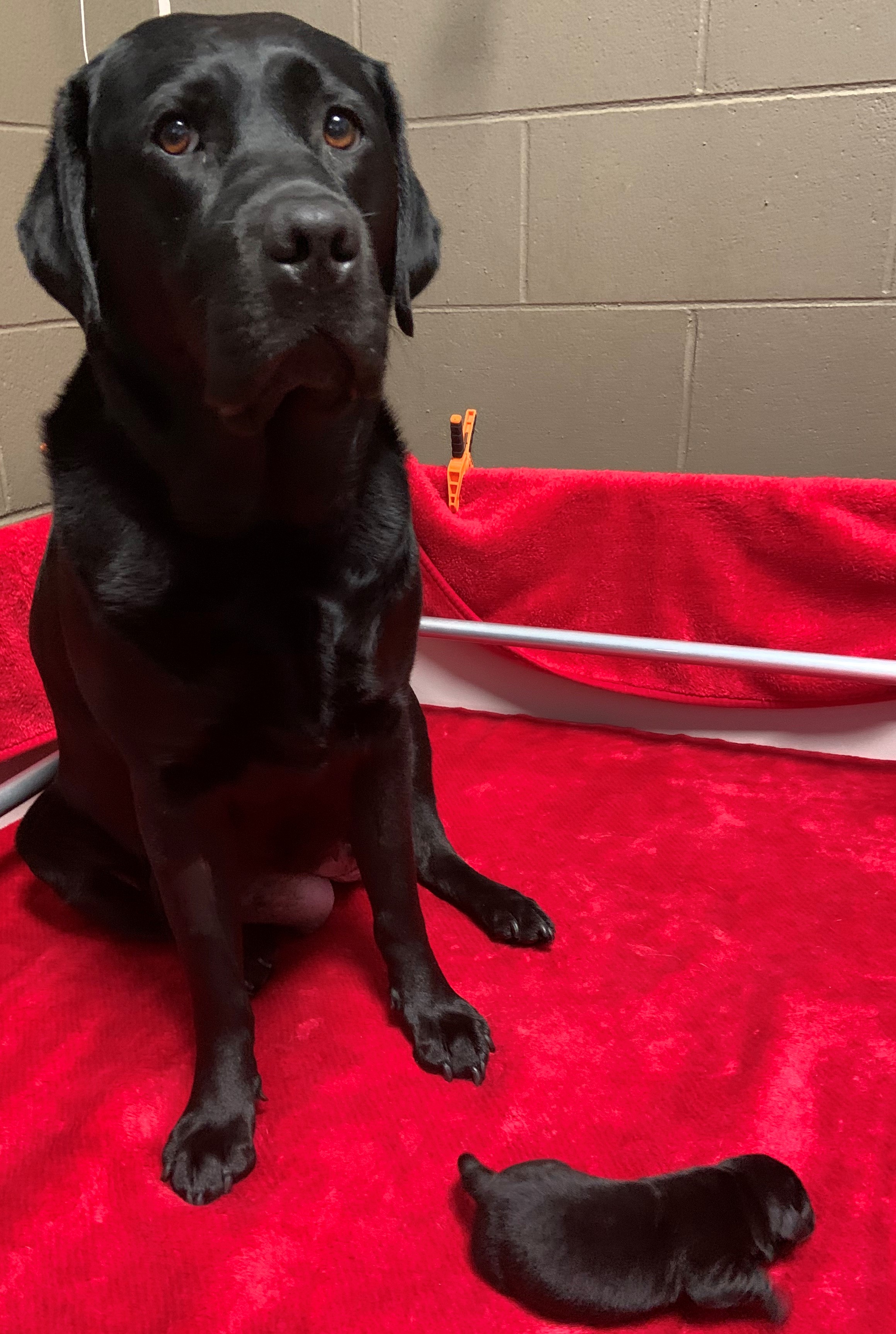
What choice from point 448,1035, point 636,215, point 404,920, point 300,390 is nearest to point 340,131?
point 300,390

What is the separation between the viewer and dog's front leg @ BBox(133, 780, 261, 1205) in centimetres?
83

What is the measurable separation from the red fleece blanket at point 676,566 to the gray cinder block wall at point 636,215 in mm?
408

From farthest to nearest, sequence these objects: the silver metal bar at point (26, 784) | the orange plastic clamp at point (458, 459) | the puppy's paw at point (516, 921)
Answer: the orange plastic clamp at point (458, 459)
the silver metal bar at point (26, 784)
the puppy's paw at point (516, 921)

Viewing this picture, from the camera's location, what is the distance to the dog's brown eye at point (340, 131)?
757mm

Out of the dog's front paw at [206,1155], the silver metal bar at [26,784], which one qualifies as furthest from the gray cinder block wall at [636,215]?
the dog's front paw at [206,1155]

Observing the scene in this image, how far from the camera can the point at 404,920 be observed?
99 cm

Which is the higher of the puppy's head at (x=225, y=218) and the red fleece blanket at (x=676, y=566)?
the puppy's head at (x=225, y=218)

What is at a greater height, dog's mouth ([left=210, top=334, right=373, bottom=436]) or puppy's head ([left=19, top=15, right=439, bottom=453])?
puppy's head ([left=19, top=15, right=439, bottom=453])

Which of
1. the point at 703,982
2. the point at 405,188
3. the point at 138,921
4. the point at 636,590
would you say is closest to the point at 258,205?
the point at 405,188

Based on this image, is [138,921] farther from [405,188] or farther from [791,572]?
[791,572]

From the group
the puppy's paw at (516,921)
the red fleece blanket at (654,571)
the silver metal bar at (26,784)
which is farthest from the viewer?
the red fleece blanket at (654,571)

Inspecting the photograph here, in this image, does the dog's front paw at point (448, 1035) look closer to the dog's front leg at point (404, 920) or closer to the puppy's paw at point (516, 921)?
the dog's front leg at point (404, 920)

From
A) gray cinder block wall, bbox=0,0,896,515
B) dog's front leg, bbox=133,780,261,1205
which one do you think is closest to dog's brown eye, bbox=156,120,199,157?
dog's front leg, bbox=133,780,261,1205

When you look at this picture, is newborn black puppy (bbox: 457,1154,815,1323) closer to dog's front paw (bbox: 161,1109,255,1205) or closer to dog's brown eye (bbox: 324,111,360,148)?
dog's front paw (bbox: 161,1109,255,1205)
